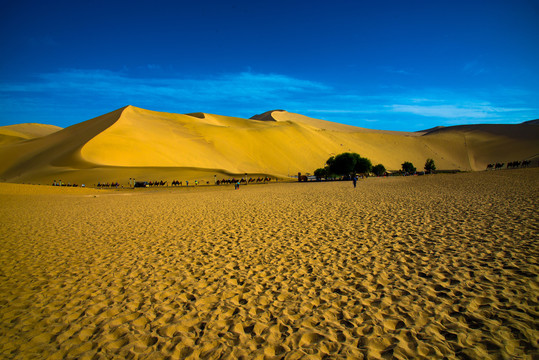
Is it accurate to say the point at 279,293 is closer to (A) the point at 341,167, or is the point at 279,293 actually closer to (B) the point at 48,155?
(A) the point at 341,167

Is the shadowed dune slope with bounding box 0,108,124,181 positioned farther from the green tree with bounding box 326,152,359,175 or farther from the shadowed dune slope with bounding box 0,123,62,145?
the shadowed dune slope with bounding box 0,123,62,145

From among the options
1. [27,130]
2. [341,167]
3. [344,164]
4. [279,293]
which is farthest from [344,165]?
[27,130]

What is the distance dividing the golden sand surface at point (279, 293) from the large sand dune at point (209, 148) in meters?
53.4

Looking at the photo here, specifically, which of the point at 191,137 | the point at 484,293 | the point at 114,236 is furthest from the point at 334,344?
the point at 191,137

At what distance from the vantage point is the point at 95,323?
4.92 m

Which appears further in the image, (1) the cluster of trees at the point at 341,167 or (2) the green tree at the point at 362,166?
(2) the green tree at the point at 362,166

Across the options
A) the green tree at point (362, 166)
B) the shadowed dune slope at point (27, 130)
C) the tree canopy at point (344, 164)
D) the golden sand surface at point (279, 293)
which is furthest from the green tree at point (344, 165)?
the shadowed dune slope at point (27, 130)

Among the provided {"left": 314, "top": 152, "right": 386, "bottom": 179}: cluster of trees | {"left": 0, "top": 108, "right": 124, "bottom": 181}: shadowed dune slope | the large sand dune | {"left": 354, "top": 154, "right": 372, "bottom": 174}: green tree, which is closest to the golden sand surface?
the large sand dune

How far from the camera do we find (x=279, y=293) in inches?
225

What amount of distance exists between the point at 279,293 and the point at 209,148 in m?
88.1

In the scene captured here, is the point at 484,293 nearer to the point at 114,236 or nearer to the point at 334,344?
the point at 334,344

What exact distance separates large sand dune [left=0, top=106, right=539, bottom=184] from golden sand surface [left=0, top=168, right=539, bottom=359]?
53.4 meters

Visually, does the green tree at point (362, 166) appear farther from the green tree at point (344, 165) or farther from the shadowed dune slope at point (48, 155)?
the shadowed dune slope at point (48, 155)

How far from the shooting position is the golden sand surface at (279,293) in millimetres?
4156
